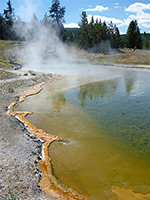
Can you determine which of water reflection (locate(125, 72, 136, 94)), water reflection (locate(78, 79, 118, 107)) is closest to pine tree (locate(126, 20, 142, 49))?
water reflection (locate(125, 72, 136, 94))

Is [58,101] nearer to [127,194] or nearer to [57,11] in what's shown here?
[127,194]

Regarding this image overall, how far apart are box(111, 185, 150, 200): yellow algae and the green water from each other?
15cm

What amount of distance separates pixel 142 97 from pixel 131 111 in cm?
370

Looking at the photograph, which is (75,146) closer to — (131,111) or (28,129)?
(28,129)

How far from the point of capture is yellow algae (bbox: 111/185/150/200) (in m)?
5.39

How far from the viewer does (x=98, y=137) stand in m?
8.91

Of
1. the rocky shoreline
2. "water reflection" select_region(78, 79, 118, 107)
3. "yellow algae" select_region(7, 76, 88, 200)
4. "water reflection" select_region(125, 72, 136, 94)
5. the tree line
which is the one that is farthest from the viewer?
the tree line

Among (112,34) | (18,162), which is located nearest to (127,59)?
(112,34)

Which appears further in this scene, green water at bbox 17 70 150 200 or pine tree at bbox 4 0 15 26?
pine tree at bbox 4 0 15 26

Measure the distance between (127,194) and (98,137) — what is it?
354 cm

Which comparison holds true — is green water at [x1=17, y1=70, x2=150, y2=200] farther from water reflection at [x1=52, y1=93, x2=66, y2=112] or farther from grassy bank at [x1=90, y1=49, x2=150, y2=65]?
grassy bank at [x1=90, y1=49, x2=150, y2=65]

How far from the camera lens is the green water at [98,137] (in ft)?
20.2

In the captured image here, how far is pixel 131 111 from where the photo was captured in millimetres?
11945

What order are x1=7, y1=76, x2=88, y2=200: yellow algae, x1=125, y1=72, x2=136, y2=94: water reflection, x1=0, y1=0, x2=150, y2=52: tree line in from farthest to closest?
x1=0, y1=0, x2=150, y2=52: tree line
x1=125, y1=72, x2=136, y2=94: water reflection
x1=7, y1=76, x2=88, y2=200: yellow algae
